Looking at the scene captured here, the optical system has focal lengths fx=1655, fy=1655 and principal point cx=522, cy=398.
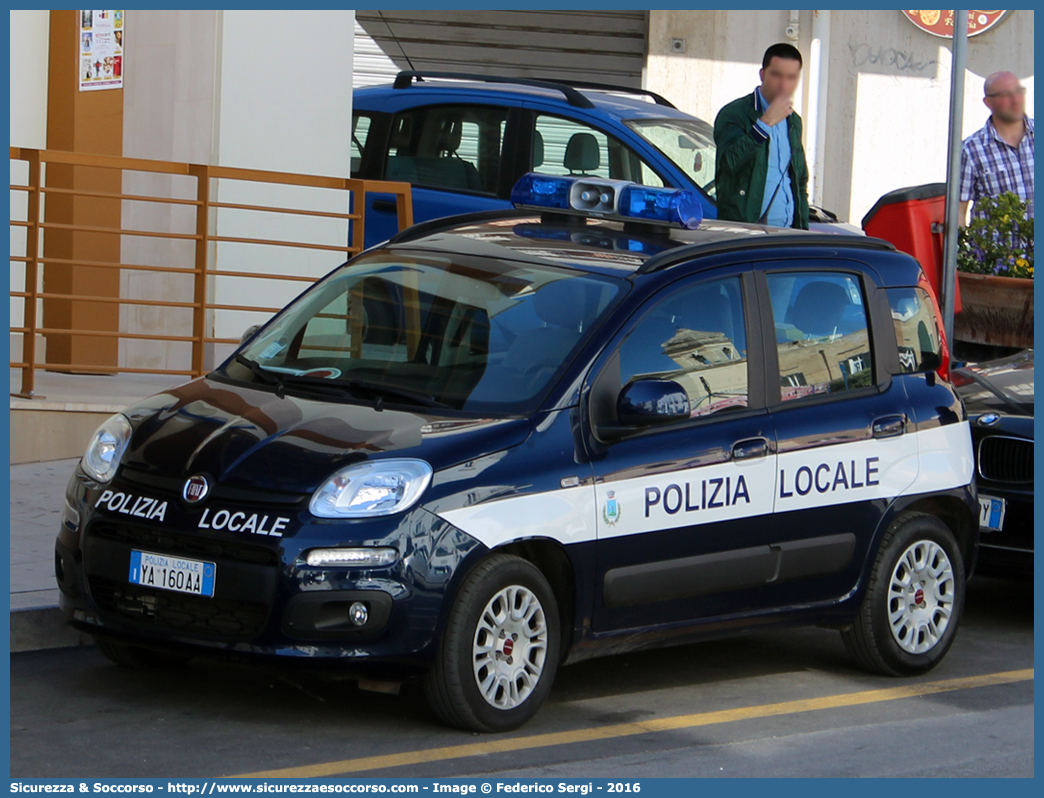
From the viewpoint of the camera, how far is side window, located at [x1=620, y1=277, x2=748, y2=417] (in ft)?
19.5

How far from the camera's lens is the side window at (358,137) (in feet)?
40.0

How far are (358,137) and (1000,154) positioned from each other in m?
4.57

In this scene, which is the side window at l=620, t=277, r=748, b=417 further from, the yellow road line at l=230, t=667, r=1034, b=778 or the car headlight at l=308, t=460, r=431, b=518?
the yellow road line at l=230, t=667, r=1034, b=778

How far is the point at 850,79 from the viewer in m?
21.0

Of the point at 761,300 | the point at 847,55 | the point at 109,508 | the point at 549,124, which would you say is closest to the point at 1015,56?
the point at 847,55

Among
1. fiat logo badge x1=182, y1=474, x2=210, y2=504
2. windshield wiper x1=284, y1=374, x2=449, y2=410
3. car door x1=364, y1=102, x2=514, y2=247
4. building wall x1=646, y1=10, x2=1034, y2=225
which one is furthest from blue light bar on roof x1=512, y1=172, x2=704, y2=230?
building wall x1=646, y1=10, x2=1034, y2=225

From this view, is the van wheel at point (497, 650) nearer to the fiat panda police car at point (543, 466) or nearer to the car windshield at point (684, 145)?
the fiat panda police car at point (543, 466)

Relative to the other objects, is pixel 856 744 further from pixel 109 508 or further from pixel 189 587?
pixel 109 508

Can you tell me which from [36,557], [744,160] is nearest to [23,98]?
[36,557]

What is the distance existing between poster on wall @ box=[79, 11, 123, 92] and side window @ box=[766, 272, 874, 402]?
22.1 ft

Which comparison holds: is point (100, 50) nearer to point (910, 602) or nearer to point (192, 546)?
point (192, 546)

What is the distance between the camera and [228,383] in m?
6.16

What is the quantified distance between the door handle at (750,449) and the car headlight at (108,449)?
2.18m

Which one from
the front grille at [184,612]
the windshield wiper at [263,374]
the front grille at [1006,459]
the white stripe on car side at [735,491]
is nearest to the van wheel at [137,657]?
the front grille at [184,612]
